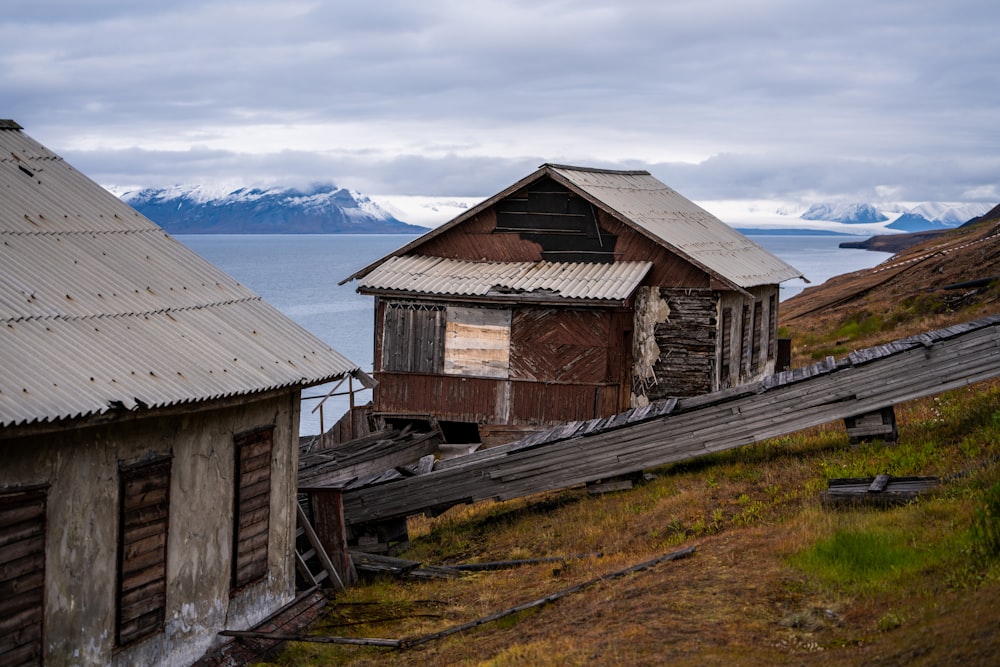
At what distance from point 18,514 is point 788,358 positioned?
25.2 m

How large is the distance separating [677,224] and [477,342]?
674 centimetres

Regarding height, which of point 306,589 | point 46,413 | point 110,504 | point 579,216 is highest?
point 579,216

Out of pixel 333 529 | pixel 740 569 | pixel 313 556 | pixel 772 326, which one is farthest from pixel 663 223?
pixel 740 569

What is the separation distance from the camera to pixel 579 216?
24938 millimetres

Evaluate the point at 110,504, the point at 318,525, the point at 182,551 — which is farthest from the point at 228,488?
the point at 318,525

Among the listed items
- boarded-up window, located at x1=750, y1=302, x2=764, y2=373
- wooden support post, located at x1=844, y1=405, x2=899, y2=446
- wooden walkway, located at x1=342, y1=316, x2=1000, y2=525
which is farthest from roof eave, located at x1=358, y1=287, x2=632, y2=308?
wooden support post, located at x1=844, y1=405, x2=899, y2=446

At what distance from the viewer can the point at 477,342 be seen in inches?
936

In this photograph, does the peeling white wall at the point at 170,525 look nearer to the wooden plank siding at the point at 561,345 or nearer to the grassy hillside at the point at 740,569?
the grassy hillside at the point at 740,569

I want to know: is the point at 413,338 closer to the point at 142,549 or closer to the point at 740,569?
the point at 142,549

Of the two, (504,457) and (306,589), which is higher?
(504,457)

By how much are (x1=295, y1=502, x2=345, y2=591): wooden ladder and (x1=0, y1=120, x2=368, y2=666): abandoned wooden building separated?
2.60ft

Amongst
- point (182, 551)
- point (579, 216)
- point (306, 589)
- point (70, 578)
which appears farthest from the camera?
point (579, 216)

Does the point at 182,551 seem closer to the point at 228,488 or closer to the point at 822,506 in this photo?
the point at 228,488

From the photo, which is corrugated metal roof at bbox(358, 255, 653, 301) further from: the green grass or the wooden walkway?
the green grass
